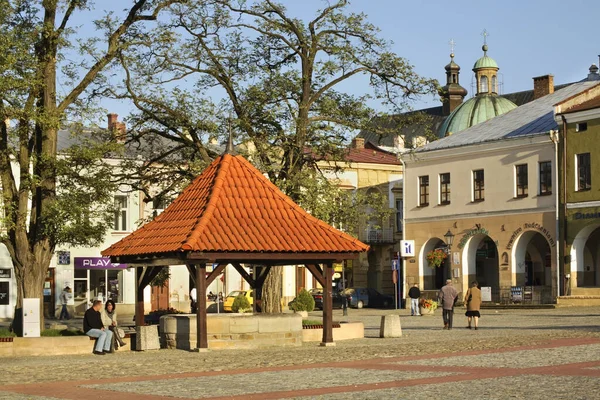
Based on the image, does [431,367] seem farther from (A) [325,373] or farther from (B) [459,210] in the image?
(B) [459,210]

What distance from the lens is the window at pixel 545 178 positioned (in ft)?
190

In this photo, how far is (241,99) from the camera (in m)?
A: 35.9

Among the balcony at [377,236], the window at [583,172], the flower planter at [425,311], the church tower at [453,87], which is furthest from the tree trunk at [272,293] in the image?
the church tower at [453,87]

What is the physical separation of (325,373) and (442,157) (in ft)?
146

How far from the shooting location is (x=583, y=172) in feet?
185

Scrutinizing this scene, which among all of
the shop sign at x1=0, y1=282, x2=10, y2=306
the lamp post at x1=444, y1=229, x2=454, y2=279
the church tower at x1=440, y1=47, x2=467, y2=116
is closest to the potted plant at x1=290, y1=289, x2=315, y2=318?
the lamp post at x1=444, y1=229, x2=454, y2=279

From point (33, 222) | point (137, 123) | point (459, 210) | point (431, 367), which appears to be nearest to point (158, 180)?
point (137, 123)

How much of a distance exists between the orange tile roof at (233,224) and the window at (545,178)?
3029cm

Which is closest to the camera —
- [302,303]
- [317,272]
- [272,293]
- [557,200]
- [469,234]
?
[317,272]

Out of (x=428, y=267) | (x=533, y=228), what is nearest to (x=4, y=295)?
(x=428, y=267)

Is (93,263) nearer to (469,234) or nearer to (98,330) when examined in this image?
(469,234)

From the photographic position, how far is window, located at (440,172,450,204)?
63562 millimetres

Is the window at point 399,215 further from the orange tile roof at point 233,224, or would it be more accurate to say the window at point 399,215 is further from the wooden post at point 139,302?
the wooden post at point 139,302

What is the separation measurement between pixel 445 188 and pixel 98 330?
124 ft
